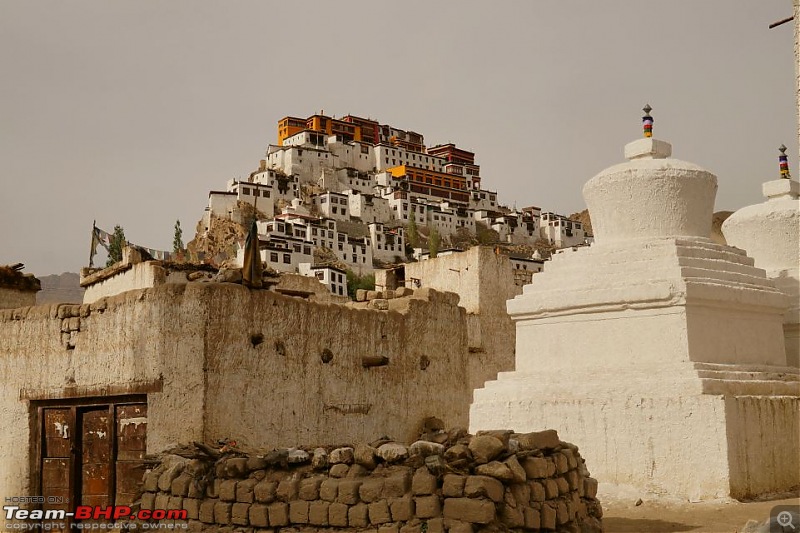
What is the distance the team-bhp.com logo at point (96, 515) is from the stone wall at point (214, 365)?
1.03 feet

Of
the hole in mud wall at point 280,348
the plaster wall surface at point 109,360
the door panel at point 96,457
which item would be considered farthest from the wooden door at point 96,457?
the hole in mud wall at point 280,348

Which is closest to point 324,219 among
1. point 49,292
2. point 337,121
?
point 337,121

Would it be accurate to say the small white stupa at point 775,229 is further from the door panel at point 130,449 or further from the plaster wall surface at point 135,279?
the plaster wall surface at point 135,279

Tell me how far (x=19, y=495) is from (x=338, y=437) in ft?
13.0

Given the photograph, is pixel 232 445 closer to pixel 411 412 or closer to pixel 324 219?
pixel 411 412

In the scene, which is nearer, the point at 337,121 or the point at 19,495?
the point at 19,495

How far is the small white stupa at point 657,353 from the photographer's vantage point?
938 centimetres

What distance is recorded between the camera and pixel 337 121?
103 metres

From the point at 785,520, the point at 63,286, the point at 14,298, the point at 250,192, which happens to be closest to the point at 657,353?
the point at 785,520

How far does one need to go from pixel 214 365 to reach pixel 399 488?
151 inches

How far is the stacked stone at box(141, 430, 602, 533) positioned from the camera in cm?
623

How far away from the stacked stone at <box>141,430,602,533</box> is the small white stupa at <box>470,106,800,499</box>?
225 centimetres

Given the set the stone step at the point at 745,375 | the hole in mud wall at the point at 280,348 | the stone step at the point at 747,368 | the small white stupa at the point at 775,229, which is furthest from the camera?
the small white stupa at the point at 775,229

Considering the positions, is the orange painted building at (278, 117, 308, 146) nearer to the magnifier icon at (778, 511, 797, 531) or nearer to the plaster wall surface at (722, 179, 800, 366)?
the plaster wall surface at (722, 179, 800, 366)
